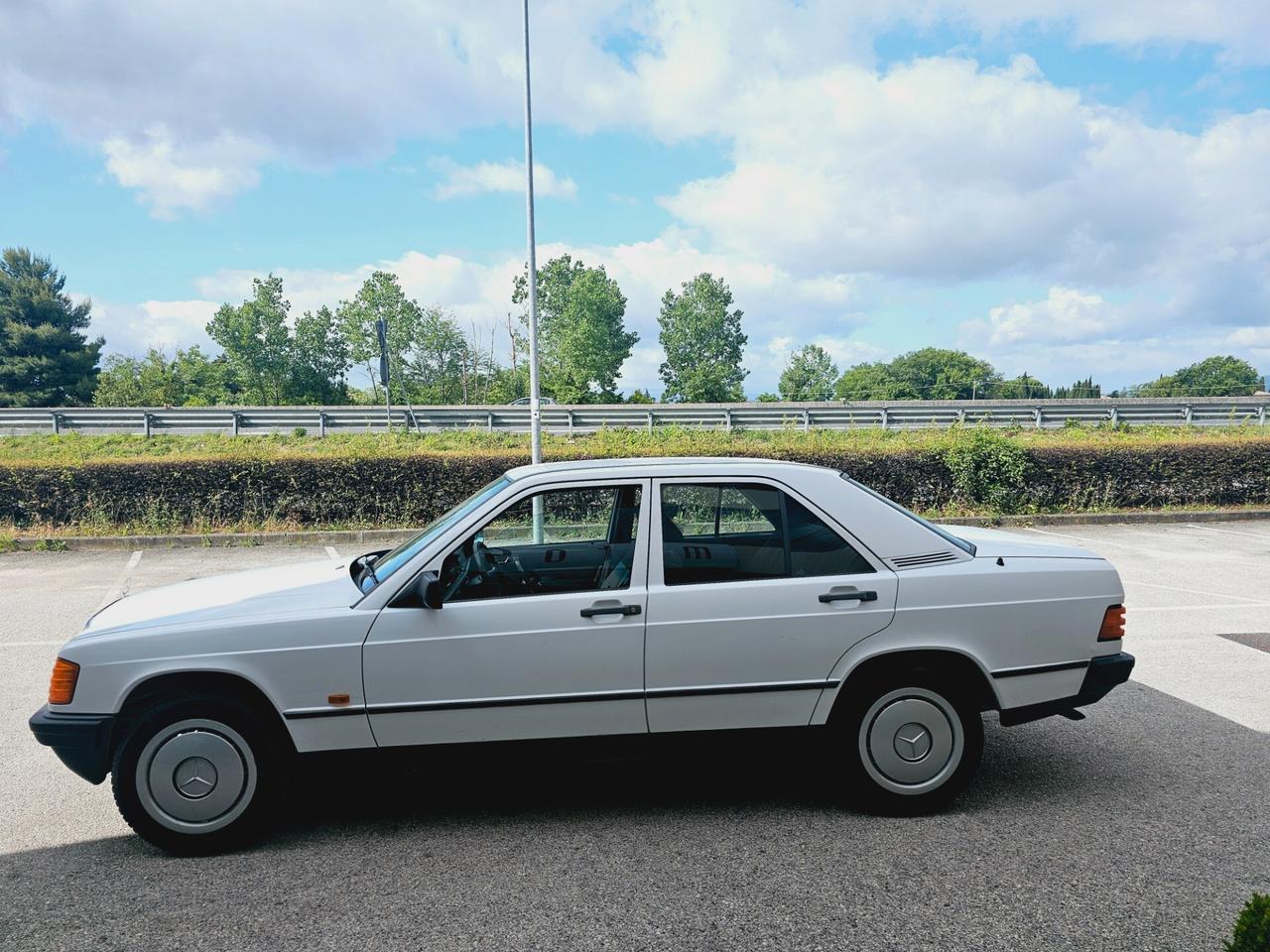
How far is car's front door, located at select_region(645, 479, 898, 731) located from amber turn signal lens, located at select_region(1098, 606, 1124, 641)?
3.48ft

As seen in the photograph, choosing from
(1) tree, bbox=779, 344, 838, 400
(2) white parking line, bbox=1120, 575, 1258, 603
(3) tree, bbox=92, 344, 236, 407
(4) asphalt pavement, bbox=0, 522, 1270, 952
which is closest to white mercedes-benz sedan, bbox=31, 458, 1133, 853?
(4) asphalt pavement, bbox=0, 522, 1270, 952

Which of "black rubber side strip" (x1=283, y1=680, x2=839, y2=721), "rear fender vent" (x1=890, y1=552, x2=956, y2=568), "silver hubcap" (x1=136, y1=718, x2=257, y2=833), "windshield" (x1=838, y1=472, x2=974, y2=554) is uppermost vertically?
"windshield" (x1=838, y1=472, x2=974, y2=554)

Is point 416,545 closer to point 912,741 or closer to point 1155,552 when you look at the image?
point 912,741

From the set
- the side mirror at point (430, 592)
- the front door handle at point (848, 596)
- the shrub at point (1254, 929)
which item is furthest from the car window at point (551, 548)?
the shrub at point (1254, 929)

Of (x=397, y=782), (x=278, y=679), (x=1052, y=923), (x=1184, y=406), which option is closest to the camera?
(x=1052, y=923)

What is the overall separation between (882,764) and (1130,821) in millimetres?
1129

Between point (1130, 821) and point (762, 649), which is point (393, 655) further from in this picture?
point (1130, 821)

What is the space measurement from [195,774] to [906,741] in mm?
3073

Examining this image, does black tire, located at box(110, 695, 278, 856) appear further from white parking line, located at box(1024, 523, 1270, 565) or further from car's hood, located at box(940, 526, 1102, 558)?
white parking line, located at box(1024, 523, 1270, 565)

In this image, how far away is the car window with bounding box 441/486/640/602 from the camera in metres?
3.81

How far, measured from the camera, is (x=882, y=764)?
385 centimetres

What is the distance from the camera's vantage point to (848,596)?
12.5ft

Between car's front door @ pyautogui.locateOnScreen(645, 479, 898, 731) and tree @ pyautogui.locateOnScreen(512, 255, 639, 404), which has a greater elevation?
tree @ pyautogui.locateOnScreen(512, 255, 639, 404)

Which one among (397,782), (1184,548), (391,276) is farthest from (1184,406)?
A: (391,276)
